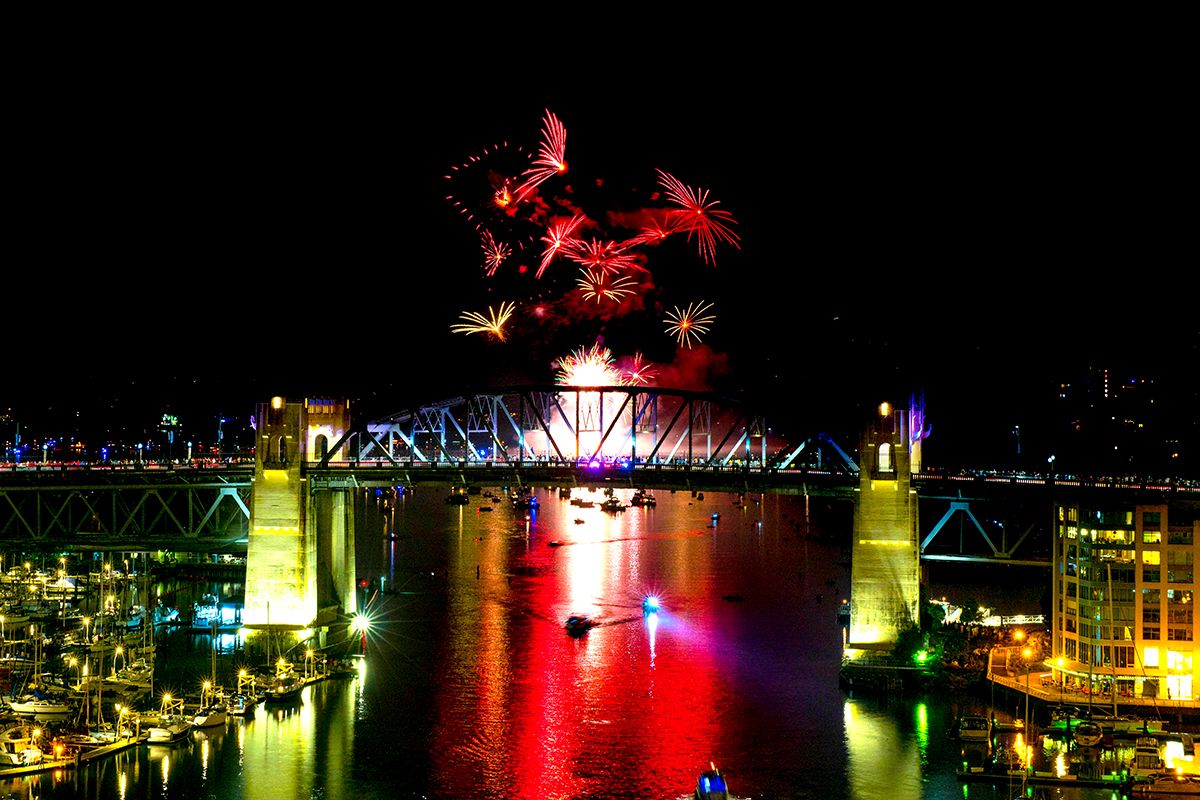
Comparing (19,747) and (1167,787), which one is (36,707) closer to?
(19,747)

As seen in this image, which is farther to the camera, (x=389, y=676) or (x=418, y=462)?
(x=418, y=462)

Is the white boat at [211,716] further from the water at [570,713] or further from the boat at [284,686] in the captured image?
the boat at [284,686]

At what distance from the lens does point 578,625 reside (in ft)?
275

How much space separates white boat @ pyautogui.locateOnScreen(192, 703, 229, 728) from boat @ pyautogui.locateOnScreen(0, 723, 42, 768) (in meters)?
6.12

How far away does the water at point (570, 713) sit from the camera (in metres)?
54.4

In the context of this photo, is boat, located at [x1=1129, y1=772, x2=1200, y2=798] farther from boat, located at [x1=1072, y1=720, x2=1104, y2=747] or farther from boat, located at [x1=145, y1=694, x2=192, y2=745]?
boat, located at [x1=145, y1=694, x2=192, y2=745]

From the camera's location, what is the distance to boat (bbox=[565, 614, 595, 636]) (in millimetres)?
83269

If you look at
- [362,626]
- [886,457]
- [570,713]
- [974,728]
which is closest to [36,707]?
[570,713]

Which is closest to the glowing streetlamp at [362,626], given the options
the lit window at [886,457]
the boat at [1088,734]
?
the lit window at [886,457]

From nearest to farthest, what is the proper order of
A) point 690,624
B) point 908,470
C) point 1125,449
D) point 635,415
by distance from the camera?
point 908,470, point 635,415, point 690,624, point 1125,449

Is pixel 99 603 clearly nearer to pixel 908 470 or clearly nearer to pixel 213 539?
pixel 213 539

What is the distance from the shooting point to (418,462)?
85500 mm

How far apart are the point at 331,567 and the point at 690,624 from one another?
21.4 meters

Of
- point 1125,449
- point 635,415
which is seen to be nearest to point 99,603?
point 635,415
